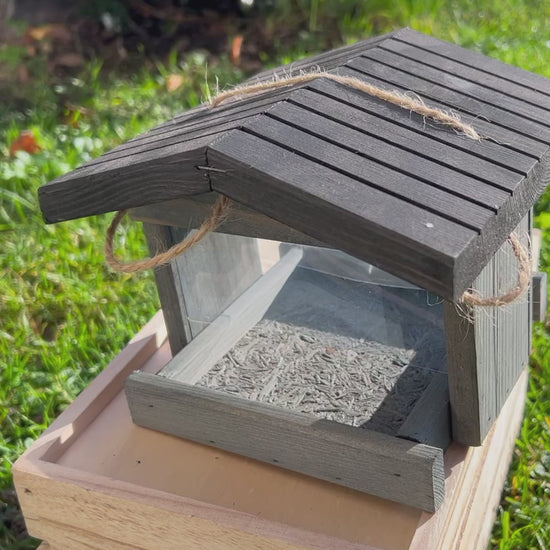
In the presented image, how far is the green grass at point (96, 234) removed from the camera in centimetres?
195

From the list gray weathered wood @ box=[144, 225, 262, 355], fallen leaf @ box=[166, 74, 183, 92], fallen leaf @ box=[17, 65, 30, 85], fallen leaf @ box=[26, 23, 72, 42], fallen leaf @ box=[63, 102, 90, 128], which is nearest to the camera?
gray weathered wood @ box=[144, 225, 262, 355]

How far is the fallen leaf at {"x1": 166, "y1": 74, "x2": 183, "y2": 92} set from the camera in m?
3.54

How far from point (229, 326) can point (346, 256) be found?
1.06ft

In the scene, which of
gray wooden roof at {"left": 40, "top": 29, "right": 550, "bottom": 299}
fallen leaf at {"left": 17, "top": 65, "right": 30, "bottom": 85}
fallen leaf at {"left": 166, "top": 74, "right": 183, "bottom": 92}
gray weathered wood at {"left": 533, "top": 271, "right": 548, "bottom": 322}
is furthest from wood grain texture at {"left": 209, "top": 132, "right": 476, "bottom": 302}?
fallen leaf at {"left": 17, "top": 65, "right": 30, "bottom": 85}

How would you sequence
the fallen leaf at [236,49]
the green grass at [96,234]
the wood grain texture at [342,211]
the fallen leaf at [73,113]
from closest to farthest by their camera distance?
the wood grain texture at [342,211]
the green grass at [96,234]
the fallen leaf at [73,113]
the fallen leaf at [236,49]

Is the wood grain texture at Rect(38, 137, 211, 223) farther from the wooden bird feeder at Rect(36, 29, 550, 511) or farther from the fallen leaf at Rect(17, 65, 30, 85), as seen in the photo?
the fallen leaf at Rect(17, 65, 30, 85)

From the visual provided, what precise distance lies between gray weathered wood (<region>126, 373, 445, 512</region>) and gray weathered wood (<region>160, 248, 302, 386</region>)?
0.19 ft

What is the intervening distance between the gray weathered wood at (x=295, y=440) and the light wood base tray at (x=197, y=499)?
36mm

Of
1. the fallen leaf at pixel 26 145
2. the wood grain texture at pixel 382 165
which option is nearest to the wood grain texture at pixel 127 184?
the wood grain texture at pixel 382 165

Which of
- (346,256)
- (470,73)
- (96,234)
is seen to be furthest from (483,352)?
(96,234)

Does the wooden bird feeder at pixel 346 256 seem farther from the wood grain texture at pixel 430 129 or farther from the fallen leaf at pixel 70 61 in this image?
the fallen leaf at pixel 70 61

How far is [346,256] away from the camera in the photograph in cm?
147

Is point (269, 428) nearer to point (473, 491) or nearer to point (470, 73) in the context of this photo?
point (473, 491)

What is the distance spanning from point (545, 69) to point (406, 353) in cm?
207
